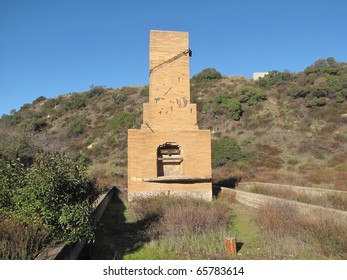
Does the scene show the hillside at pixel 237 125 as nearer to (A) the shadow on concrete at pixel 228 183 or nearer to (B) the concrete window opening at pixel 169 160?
(A) the shadow on concrete at pixel 228 183

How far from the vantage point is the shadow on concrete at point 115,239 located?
265 inches

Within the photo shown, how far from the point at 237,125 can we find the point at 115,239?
30377mm

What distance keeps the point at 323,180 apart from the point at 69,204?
16183mm

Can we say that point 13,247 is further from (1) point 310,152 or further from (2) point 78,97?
(2) point 78,97

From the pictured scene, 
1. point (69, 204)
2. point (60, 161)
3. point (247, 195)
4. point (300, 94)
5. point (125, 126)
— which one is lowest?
point (247, 195)

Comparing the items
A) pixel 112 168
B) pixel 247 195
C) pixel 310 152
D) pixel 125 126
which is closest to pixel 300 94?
pixel 310 152

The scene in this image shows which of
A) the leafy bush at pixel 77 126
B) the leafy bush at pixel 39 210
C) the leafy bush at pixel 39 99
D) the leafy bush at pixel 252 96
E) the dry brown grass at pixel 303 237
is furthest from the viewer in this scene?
the leafy bush at pixel 39 99

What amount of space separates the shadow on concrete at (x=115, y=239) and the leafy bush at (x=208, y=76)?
4058 cm

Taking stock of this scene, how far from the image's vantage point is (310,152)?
93.0 feet

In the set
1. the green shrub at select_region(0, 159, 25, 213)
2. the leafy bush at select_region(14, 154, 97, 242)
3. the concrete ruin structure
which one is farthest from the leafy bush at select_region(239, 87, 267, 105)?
the green shrub at select_region(0, 159, 25, 213)

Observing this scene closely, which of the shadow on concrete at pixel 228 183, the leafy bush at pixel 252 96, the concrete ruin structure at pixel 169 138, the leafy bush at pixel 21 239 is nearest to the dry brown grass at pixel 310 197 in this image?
the shadow on concrete at pixel 228 183

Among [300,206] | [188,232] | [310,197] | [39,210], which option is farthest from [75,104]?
[39,210]

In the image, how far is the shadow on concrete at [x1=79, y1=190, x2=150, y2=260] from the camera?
6738 mm

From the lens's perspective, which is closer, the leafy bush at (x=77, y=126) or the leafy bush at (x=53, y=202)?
the leafy bush at (x=53, y=202)
